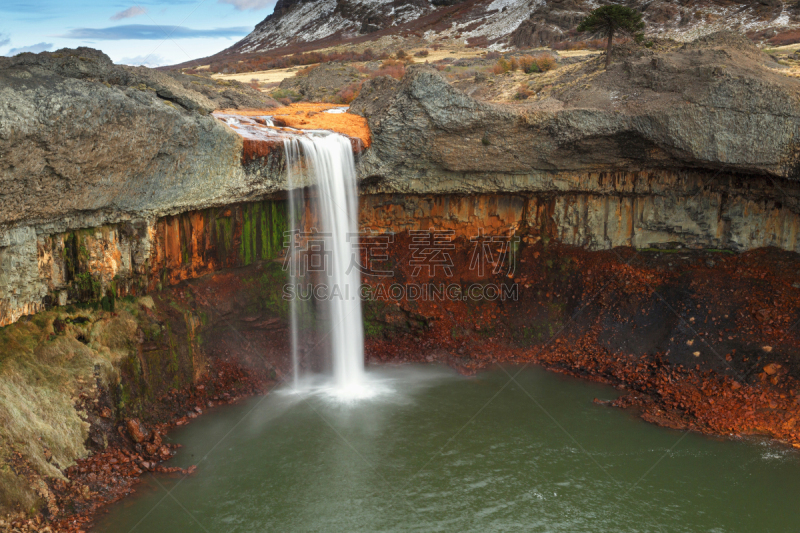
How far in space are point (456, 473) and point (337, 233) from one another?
309 inches

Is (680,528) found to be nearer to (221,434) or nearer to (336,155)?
(221,434)

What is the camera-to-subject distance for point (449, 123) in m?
16.8

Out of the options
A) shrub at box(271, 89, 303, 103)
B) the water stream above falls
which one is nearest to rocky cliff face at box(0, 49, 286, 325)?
the water stream above falls

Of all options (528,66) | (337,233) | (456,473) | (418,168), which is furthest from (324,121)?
(528,66)

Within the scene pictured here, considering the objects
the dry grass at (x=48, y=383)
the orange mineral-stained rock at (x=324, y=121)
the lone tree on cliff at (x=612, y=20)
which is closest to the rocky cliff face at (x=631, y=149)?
the orange mineral-stained rock at (x=324, y=121)

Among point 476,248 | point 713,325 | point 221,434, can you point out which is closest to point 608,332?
point 713,325

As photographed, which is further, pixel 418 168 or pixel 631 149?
pixel 418 168

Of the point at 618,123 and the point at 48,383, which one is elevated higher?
the point at 618,123

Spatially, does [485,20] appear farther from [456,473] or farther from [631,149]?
[456,473]

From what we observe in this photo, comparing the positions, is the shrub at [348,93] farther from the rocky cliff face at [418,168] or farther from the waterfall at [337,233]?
the waterfall at [337,233]

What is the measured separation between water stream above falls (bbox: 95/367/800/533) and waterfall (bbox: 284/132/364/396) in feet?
6.70

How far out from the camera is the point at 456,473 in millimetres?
13391

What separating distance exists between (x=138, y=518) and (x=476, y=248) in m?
13.5

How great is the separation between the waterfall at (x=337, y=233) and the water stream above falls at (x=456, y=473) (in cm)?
204
